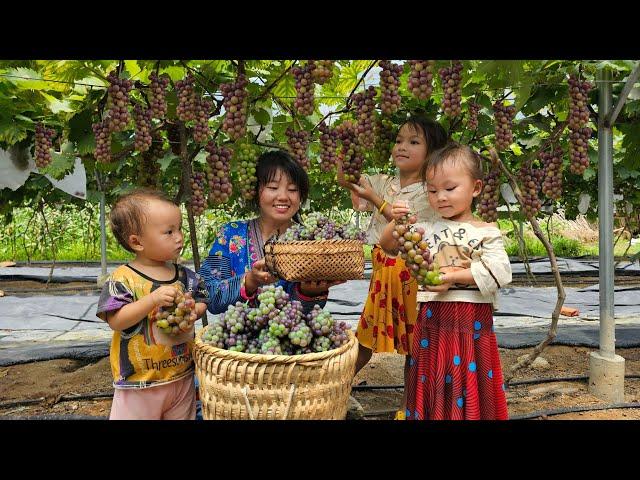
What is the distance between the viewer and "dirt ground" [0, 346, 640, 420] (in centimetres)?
355

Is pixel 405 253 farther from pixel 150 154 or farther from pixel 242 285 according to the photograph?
pixel 150 154

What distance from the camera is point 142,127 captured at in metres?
2.74

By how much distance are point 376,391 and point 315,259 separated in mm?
2257

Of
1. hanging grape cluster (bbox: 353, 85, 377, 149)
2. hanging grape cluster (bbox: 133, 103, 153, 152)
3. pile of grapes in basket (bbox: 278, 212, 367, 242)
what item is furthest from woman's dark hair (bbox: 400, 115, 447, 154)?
hanging grape cluster (bbox: 133, 103, 153, 152)

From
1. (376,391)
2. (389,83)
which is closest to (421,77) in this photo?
(389,83)

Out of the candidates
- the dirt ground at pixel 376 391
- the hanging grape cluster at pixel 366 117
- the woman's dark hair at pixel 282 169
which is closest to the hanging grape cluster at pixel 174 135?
the woman's dark hair at pixel 282 169

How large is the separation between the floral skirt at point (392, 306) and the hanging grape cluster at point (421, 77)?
0.98 meters

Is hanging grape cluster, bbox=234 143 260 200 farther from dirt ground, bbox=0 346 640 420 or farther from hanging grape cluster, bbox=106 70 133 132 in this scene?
dirt ground, bbox=0 346 640 420

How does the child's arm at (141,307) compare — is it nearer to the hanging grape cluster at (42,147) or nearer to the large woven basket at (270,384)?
the large woven basket at (270,384)

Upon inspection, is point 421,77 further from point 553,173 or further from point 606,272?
point 606,272

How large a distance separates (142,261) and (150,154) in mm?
1315

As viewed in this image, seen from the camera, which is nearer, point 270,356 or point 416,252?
point 270,356

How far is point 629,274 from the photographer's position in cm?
1057

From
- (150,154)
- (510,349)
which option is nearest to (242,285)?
(150,154)
